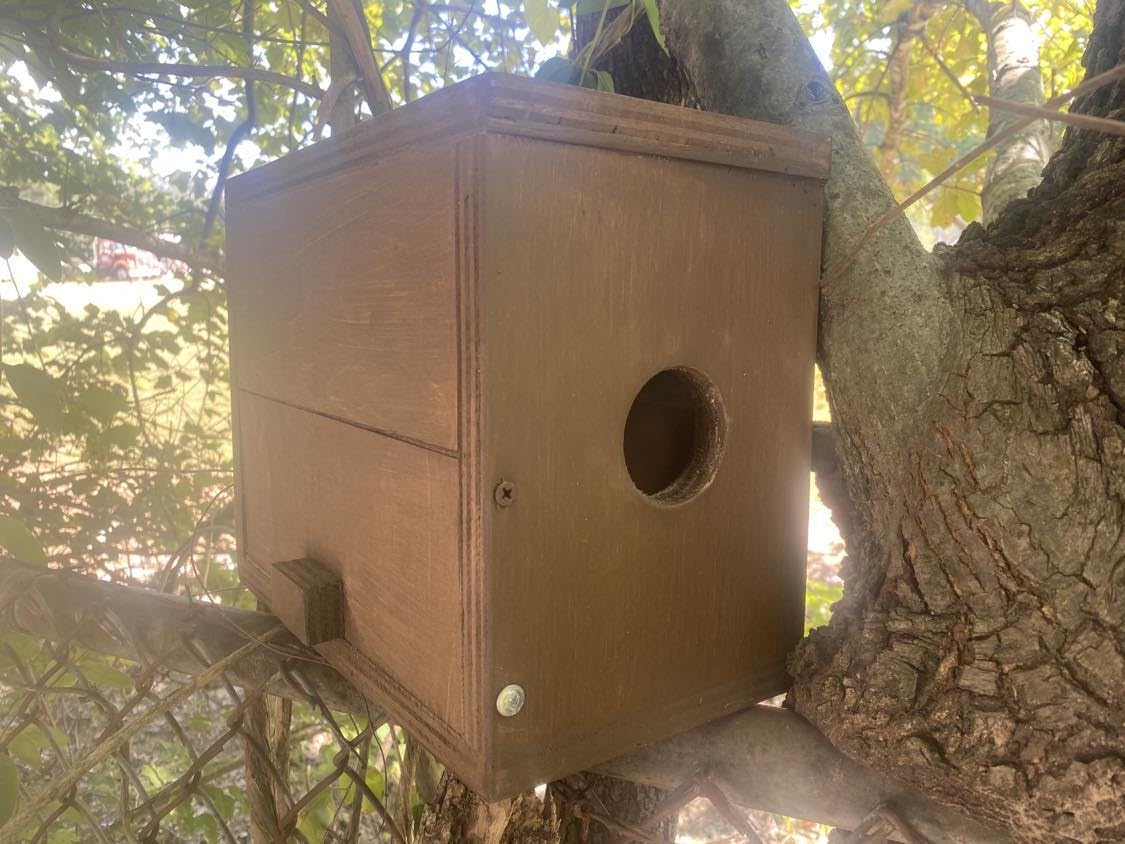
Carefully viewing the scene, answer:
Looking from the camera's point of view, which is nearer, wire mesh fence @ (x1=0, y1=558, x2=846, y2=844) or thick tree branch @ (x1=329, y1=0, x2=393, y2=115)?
wire mesh fence @ (x1=0, y1=558, x2=846, y2=844)

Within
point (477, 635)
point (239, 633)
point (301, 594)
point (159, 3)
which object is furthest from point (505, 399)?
point (159, 3)

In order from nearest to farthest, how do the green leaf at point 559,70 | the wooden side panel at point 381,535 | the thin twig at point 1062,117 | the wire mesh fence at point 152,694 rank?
1. the thin twig at point 1062,117
2. the wooden side panel at point 381,535
3. the wire mesh fence at point 152,694
4. the green leaf at point 559,70

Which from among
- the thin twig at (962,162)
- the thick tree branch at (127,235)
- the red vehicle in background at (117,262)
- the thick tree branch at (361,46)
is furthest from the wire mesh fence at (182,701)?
the red vehicle in background at (117,262)

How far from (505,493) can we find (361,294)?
31 cm

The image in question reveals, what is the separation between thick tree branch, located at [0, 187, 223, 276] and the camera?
194cm

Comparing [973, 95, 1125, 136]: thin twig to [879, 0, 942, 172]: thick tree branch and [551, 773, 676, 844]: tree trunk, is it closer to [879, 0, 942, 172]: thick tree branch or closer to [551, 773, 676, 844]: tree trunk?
[551, 773, 676, 844]: tree trunk

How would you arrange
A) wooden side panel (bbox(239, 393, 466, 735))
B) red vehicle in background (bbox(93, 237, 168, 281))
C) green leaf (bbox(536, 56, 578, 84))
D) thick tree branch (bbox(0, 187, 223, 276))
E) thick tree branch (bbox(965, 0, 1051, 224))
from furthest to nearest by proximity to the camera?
1. red vehicle in background (bbox(93, 237, 168, 281))
2. thick tree branch (bbox(0, 187, 223, 276))
3. thick tree branch (bbox(965, 0, 1051, 224))
4. green leaf (bbox(536, 56, 578, 84))
5. wooden side panel (bbox(239, 393, 466, 735))

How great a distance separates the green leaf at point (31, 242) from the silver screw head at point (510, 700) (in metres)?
0.90

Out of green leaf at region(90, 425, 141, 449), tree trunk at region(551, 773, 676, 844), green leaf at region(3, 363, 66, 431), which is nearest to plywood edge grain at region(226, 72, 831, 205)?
green leaf at region(3, 363, 66, 431)

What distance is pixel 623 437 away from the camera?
84cm

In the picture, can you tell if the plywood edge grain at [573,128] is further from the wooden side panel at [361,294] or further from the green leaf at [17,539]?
the green leaf at [17,539]

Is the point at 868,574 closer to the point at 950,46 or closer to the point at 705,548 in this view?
the point at 705,548

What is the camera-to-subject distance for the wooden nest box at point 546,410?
0.69 meters

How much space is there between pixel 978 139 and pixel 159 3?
576cm
